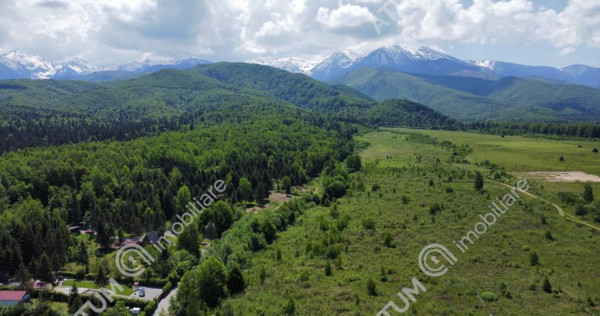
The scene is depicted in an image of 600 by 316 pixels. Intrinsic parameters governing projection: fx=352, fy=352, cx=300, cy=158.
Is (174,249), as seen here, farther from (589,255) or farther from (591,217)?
(591,217)

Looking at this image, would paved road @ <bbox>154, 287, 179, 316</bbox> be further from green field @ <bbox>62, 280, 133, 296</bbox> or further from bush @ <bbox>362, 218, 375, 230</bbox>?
bush @ <bbox>362, 218, 375, 230</bbox>

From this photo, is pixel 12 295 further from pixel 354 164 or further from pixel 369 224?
pixel 354 164

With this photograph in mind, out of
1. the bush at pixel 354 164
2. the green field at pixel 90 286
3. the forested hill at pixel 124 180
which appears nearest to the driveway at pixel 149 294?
the green field at pixel 90 286

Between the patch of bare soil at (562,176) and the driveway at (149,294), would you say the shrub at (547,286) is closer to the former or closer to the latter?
the driveway at (149,294)

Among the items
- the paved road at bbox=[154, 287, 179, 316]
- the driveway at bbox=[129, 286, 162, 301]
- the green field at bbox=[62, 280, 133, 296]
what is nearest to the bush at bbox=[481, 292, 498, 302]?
the paved road at bbox=[154, 287, 179, 316]

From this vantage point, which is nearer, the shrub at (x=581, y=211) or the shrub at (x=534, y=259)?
the shrub at (x=534, y=259)

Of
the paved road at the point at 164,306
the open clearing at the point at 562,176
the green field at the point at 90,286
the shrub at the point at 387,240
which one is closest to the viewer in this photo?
the paved road at the point at 164,306

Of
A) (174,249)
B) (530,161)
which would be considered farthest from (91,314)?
(530,161)
